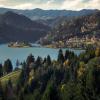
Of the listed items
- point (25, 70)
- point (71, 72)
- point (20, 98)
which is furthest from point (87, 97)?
point (25, 70)

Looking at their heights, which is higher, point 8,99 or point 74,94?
point 74,94

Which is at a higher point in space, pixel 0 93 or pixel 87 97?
pixel 87 97

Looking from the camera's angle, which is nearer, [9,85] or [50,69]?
[9,85]

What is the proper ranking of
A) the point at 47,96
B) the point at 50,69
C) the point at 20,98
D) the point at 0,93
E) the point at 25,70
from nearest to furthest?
the point at 47,96 < the point at 20,98 < the point at 0,93 < the point at 50,69 < the point at 25,70

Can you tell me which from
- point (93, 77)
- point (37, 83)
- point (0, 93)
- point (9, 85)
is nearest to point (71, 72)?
point (37, 83)

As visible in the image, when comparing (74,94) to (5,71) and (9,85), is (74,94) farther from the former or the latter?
(5,71)

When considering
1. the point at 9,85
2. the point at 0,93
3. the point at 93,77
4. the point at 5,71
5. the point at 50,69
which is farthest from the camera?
the point at 5,71

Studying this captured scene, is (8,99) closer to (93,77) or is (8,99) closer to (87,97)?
(93,77)

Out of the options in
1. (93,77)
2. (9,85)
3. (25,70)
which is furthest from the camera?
(25,70)

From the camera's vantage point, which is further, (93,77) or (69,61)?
(69,61)
